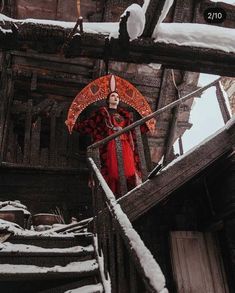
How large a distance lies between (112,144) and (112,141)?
8 centimetres

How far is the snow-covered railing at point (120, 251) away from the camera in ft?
9.18

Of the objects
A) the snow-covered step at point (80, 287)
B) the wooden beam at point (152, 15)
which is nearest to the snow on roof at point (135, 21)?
the wooden beam at point (152, 15)

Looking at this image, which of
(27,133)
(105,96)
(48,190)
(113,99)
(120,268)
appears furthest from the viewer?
(105,96)

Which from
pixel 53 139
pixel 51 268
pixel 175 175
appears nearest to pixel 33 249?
pixel 51 268

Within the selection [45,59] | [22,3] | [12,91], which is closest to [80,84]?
[45,59]

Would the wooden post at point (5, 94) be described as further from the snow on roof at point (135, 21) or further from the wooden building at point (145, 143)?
the snow on roof at point (135, 21)

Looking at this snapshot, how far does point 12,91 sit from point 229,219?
6.02 m

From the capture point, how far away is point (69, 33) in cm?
411

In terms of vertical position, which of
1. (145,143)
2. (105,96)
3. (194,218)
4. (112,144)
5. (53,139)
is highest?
(105,96)

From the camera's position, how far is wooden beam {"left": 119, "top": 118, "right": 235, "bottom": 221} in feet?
17.3

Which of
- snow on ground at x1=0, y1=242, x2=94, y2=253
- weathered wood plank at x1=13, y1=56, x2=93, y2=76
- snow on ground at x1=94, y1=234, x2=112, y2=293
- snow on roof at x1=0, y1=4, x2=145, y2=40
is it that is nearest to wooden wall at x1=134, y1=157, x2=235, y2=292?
snow on ground at x1=0, y1=242, x2=94, y2=253

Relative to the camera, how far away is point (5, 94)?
9.06 meters

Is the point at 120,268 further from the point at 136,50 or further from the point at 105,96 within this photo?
the point at 105,96

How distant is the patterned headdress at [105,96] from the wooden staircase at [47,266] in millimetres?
4119
